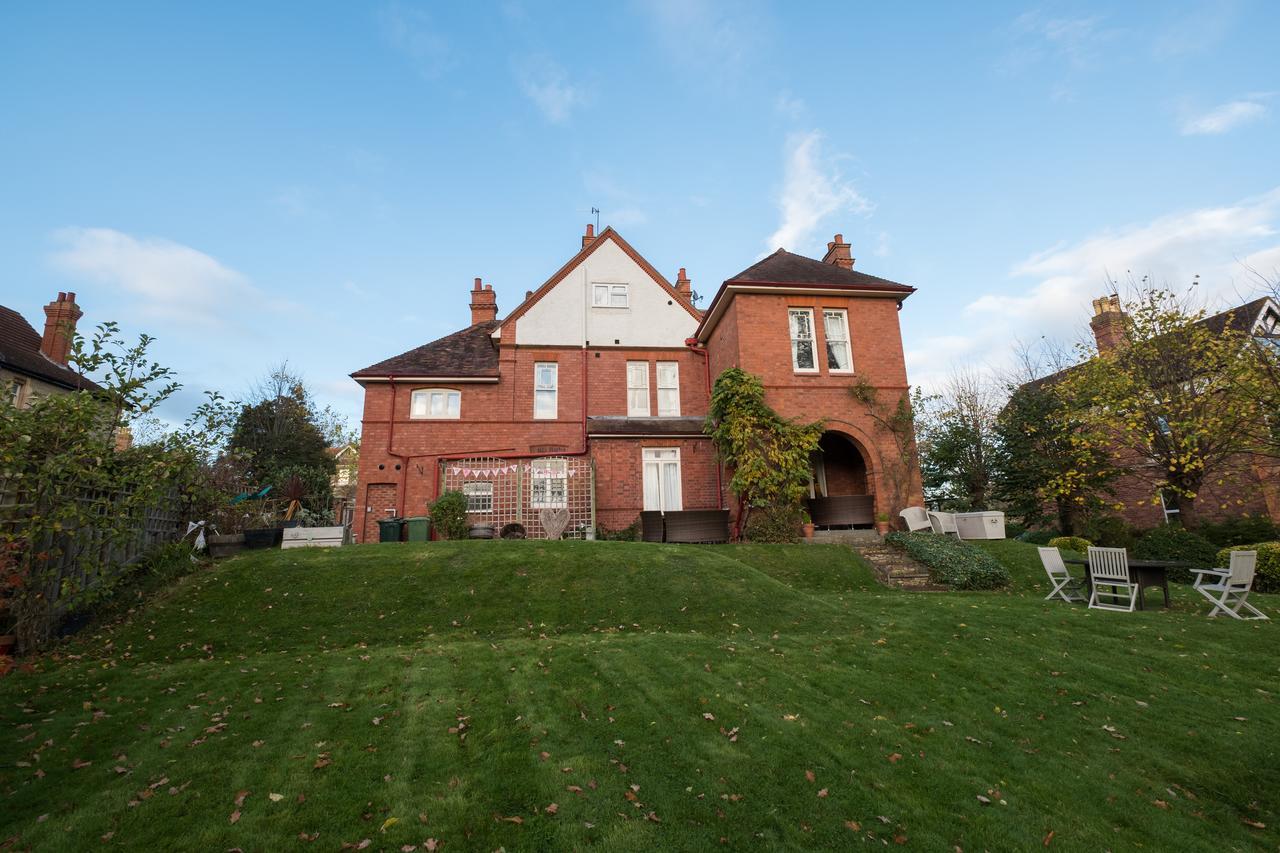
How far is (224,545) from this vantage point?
11867mm

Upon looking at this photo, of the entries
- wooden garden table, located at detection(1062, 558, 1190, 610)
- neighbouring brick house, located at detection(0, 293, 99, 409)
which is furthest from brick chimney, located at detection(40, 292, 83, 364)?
wooden garden table, located at detection(1062, 558, 1190, 610)

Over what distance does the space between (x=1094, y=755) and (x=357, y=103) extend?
642 inches

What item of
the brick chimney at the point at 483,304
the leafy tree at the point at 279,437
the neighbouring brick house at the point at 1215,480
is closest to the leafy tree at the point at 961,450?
the neighbouring brick house at the point at 1215,480

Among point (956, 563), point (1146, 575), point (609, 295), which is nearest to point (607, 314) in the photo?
point (609, 295)

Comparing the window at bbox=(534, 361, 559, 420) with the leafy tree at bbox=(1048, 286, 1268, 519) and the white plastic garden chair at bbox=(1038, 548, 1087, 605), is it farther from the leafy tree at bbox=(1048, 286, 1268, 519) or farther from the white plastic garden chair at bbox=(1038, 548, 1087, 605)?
the leafy tree at bbox=(1048, 286, 1268, 519)

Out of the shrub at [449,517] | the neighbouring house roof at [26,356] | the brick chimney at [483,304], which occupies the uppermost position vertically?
the brick chimney at [483,304]

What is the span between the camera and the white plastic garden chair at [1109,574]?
388 inches

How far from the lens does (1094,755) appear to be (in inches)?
182

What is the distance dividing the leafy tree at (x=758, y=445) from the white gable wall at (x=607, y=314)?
5137 mm

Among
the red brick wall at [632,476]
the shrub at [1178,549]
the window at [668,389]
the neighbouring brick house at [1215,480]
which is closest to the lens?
the shrub at [1178,549]

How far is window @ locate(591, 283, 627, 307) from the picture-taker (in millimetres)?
20312

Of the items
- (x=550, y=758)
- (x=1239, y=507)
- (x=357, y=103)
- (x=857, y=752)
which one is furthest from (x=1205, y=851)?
(x=1239, y=507)

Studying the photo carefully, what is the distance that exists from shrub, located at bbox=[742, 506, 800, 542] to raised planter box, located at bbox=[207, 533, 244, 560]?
11.8m

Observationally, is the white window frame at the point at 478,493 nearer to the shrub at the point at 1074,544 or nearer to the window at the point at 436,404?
the window at the point at 436,404
